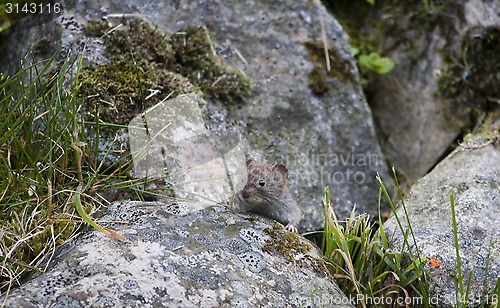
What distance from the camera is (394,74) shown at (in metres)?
6.78

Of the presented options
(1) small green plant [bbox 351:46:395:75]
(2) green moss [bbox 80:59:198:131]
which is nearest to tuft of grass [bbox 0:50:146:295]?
(2) green moss [bbox 80:59:198:131]

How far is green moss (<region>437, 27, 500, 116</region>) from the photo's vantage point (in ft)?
21.0

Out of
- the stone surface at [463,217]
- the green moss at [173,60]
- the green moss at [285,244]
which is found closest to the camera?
the green moss at [285,244]

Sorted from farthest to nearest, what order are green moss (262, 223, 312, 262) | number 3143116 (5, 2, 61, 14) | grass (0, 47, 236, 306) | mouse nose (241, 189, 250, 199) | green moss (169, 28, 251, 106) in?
green moss (169, 28, 251, 106) → number 3143116 (5, 2, 61, 14) → mouse nose (241, 189, 250, 199) → green moss (262, 223, 312, 262) → grass (0, 47, 236, 306)

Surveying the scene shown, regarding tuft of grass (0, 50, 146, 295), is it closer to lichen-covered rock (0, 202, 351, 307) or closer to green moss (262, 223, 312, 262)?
lichen-covered rock (0, 202, 351, 307)

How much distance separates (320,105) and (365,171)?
0.76 meters

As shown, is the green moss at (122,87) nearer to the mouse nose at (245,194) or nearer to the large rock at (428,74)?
the mouse nose at (245,194)

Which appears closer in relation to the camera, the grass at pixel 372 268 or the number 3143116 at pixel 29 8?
the grass at pixel 372 268

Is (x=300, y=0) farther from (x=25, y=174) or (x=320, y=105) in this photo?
(x=25, y=174)

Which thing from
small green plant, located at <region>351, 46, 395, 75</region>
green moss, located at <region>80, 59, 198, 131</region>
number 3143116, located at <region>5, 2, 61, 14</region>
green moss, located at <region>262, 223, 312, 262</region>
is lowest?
green moss, located at <region>262, 223, 312, 262</region>

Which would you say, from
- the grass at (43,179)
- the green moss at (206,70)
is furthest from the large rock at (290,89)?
the grass at (43,179)

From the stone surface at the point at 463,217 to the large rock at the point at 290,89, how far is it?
0.72 m

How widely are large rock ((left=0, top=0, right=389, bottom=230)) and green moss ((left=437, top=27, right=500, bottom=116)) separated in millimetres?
1437

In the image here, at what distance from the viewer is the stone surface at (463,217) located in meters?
4.05
